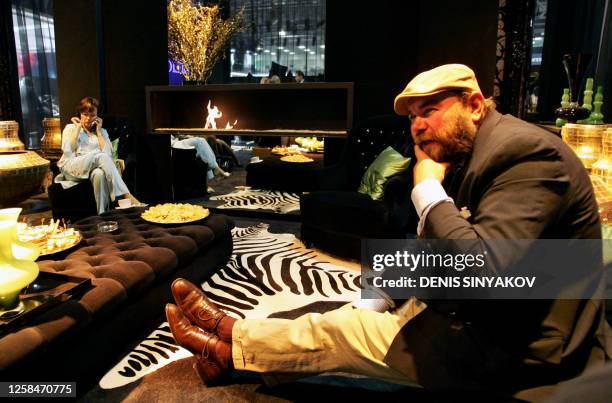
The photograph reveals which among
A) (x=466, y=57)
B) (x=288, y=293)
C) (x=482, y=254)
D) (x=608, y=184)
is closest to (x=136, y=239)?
(x=288, y=293)

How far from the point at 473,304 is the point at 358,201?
6.85ft

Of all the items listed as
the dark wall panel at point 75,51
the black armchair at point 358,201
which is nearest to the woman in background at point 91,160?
the dark wall panel at point 75,51

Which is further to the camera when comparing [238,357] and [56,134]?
[56,134]

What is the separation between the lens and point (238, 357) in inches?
62.9

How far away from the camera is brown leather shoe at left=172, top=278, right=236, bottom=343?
1.72 m

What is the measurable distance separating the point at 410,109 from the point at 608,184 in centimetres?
180

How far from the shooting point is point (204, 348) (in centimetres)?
174

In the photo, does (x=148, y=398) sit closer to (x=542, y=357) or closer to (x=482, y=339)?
(x=482, y=339)

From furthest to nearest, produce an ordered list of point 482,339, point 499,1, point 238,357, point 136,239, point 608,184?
point 499,1 < point 136,239 < point 608,184 < point 238,357 < point 482,339

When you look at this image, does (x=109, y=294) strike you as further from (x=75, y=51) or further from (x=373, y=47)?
(x=75, y=51)

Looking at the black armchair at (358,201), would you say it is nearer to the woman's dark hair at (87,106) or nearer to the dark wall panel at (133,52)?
the woman's dark hair at (87,106)

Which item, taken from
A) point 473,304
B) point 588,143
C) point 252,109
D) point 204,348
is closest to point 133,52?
point 252,109

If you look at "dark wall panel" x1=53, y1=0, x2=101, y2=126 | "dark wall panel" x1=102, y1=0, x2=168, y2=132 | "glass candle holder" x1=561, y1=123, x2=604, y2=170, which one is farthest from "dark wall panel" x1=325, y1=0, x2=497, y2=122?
"dark wall panel" x1=53, y1=0, x2=101, y2=126

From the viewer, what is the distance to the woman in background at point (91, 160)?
4.11m
